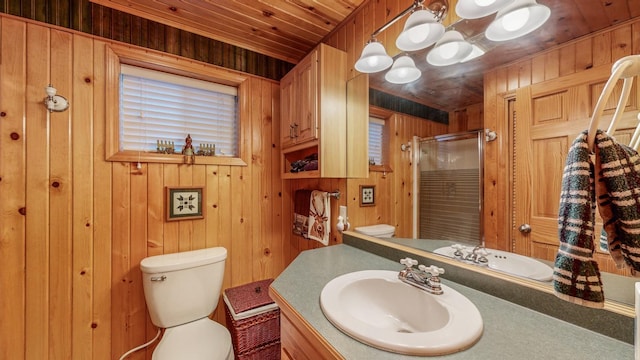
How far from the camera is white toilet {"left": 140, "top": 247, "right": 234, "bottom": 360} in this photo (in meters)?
1.27

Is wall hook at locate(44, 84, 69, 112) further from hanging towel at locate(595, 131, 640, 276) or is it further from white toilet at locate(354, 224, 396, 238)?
hanging towel at locate(595, 131, 640, 276)

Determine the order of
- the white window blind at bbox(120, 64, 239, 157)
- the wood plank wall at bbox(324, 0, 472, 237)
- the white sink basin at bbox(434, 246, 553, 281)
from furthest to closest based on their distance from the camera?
the white window blind at bbox(120, 64, 239, 157)
the wood plank wall at bbox(324, 0, 472, 237)
the white sink basin at bbox(434, 246, 553, 281)

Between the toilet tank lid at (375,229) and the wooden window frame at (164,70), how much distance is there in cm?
98

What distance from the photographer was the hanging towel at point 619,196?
408 mm

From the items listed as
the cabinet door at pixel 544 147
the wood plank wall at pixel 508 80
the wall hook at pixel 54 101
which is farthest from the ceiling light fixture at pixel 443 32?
the wall hook at pixel 54 101

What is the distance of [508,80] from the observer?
86cm

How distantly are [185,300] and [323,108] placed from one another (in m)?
1.39

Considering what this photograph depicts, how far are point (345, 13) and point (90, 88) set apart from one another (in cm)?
154

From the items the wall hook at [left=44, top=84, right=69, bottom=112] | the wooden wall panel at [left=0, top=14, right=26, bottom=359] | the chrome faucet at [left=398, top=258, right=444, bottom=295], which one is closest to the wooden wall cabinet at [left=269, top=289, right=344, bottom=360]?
the chrome faucet at [left=398, top=258, right=444, bottom=295]

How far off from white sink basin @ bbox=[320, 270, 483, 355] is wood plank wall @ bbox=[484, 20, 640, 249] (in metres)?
0.33

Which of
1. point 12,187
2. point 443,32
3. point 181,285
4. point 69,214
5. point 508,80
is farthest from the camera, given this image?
point 181,285

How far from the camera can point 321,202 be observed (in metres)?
1.66

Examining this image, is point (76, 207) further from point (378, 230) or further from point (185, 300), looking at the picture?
point (378, 230)

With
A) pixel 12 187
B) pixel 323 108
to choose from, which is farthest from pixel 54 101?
pixel 323 108
